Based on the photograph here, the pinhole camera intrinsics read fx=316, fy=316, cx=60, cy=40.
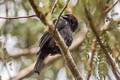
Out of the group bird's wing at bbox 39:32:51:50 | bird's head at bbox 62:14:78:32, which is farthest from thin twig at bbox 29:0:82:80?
bird's head at bbox 62:14:78:32

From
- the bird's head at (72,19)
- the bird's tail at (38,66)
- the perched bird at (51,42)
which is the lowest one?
the bird's tail at (38,66)

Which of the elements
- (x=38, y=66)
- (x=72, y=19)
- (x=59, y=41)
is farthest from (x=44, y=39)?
(x=59, y=41)

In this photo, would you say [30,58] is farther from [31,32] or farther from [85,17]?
[85,17]

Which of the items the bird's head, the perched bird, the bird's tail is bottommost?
the bird's tail

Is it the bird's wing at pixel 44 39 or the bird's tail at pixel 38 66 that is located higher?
the bird's wing at pixel 44 39

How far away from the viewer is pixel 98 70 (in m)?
2.89

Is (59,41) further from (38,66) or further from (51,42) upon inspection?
(51,42)

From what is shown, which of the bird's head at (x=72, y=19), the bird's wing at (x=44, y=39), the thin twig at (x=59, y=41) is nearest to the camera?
the thin twig at (x=59, y=41)

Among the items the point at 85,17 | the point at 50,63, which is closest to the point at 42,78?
the point at 50,63

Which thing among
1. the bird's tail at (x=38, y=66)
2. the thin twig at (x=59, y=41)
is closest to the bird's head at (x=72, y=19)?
the bird's tail at (x=38, y=66)

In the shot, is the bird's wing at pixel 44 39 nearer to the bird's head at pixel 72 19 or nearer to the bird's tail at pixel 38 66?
the bird's tail at pixel 38 66

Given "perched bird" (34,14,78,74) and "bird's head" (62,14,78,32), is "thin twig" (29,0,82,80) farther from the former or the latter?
"bird's head" (62,14,78,32)

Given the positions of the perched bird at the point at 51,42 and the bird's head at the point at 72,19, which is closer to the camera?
the perched bird at the point at 51,42

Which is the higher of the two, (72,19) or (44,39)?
(72,19)
